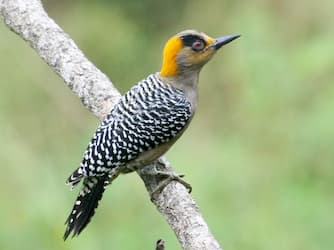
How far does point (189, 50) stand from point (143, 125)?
425 mm

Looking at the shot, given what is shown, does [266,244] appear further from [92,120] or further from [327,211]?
[92,120]

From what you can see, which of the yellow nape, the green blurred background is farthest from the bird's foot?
the green blurred background

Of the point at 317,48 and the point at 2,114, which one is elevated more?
the point at 317,48

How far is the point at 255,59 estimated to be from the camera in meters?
6.59

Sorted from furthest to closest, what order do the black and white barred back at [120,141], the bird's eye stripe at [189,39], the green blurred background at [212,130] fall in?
the green blurred background at [212,130], the bird's eye stripe at [189,39], the black and white barred back at [120,141]

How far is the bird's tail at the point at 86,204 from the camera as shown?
4520mm

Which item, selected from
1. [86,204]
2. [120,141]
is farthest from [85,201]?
[120,141]

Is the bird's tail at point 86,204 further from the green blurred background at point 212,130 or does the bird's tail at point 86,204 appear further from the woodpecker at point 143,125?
the green blurred background at point 212,130

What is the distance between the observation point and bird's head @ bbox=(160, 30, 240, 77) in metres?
4.75

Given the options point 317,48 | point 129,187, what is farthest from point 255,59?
point 129,187

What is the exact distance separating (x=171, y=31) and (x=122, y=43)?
429 mm

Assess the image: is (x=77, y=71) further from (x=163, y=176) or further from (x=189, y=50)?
(x=163, y=176)

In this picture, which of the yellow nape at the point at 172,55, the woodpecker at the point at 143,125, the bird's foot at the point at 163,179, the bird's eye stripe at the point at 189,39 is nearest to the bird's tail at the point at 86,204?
the woodpecker at the point at 143,125

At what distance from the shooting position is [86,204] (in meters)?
4.55
